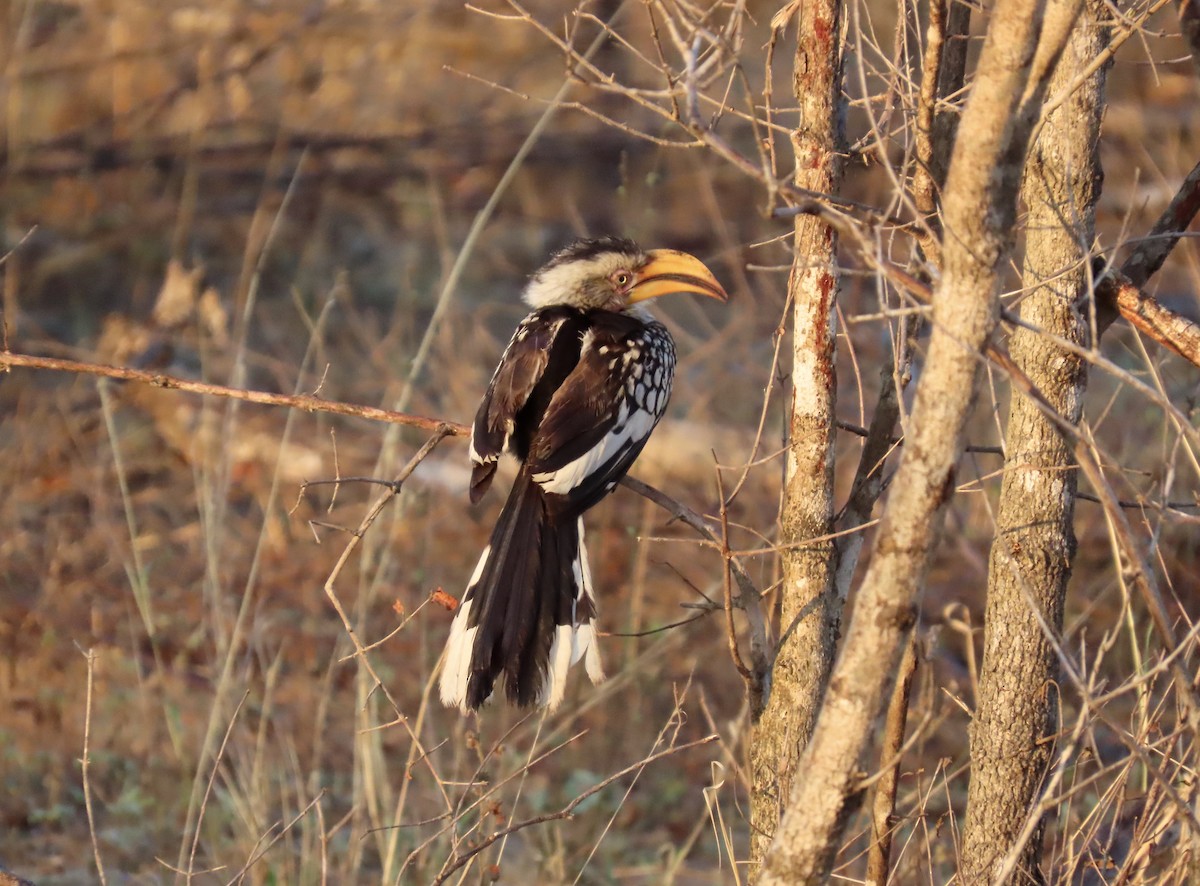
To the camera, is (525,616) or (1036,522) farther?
(525,616)

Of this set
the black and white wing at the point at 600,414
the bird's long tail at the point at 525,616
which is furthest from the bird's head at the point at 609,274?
the bird's long tail at the point at 525,616

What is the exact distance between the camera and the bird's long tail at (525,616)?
9.23 ft

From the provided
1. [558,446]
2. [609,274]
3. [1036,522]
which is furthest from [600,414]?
[1036,522]

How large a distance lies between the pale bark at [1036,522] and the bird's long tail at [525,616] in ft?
2.66

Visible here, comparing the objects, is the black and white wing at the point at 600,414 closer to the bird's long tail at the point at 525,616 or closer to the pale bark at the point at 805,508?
the bird's long tail at the point at 525,616

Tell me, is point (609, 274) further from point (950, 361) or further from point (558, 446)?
point (950, 361)

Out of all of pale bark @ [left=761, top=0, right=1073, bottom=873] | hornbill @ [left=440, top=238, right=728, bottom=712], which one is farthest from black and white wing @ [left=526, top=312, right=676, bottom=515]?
pale bark @ [left=761, top=0, right=1073, bottom=873]

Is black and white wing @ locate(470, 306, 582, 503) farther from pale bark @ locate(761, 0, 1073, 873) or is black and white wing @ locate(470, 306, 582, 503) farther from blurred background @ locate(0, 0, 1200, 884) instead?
pale bark @ locate(761, 0, 1073, 873)

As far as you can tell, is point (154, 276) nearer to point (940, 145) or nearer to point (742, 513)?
point (742, 513)

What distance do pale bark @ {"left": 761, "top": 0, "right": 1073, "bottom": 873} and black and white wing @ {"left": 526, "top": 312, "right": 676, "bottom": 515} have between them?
1.48 meters

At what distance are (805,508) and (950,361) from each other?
0.82m

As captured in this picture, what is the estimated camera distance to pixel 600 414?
327cm

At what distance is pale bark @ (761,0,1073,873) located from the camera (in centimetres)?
160

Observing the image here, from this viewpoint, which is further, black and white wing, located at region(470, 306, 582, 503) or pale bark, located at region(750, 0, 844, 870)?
black and white wing, located at region(470, 306, 582, 503)
